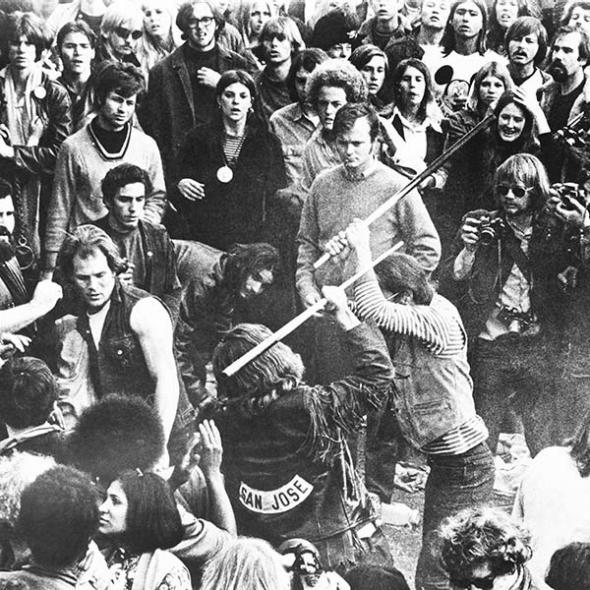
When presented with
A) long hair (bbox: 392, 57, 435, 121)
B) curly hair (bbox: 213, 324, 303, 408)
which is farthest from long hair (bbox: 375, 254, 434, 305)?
long hair (bbox: 392, 57, 435, 121)

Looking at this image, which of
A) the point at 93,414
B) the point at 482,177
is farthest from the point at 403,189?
the point at 93,414

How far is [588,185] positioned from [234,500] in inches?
115

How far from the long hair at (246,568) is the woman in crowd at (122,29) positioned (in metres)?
3.09

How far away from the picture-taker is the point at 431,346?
677cm

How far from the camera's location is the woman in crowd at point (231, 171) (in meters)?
6.82

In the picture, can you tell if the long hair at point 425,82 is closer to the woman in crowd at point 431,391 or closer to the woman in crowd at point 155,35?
the woman in crowd at point 431,391

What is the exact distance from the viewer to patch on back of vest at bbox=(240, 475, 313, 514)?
6758 mm

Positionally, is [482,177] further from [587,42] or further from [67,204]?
[67,204]

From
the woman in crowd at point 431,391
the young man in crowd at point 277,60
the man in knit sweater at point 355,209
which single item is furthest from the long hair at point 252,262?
the young man in crowd at point 277,60

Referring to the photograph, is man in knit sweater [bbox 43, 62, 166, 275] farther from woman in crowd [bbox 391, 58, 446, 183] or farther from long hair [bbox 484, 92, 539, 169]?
long hair [bbox 484, 92, 539, 169]

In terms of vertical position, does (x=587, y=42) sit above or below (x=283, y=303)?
above

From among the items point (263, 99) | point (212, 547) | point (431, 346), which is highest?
point (263, 99)

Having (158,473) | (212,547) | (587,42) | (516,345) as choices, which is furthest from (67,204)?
(587,42)

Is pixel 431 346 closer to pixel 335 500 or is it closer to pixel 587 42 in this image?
pixel 335 500
